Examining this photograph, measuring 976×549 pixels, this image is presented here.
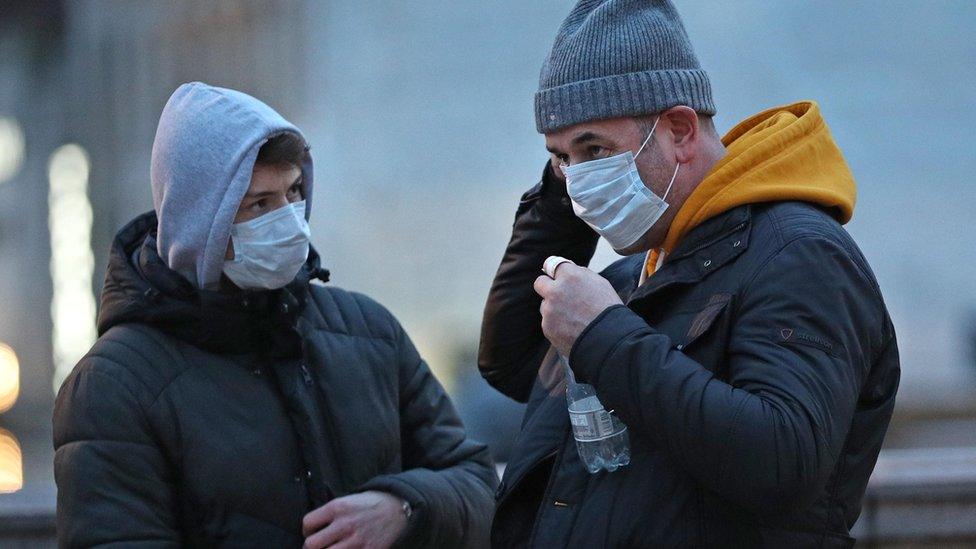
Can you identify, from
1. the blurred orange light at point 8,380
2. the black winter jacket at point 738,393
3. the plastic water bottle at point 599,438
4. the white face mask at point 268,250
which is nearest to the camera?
the black winter jacket at point 738,393

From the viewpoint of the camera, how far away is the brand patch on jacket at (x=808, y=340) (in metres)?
1.80

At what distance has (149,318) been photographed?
2.50 meters

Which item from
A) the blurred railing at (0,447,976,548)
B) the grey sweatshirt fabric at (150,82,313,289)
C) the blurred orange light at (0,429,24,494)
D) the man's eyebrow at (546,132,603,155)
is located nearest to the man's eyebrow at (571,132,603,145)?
the man's eyebrow at (546,132,603,155)

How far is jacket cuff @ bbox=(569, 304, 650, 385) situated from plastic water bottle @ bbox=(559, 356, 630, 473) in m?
0.10

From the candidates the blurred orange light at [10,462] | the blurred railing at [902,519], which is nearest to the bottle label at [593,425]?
the blurred railing at [902,519]

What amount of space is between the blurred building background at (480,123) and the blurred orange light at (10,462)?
5cm

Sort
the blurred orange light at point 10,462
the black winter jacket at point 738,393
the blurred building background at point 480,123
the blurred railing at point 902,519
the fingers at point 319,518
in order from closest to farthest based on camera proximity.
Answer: the black winter jacket at point 738,393 → the fingers at point 319,518 → the blurred railing at point 902,519 → the blurred building background at point 480,123 → the blurred orange light at point 10,462

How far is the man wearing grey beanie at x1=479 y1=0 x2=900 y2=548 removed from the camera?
5.84 ft

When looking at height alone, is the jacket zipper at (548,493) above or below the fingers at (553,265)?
below

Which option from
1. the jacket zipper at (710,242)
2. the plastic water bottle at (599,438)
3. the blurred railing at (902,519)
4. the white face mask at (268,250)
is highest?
the jacket zipper at (710,242)

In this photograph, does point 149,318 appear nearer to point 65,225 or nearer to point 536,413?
point 536,413

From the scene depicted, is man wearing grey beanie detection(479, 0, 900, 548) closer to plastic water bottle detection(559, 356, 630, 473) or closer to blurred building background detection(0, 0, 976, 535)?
plastic water bottle detection(559, 356, 630, 473)

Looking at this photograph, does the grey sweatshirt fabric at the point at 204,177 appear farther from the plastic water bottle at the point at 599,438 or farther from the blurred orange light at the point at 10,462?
the blurred orange light at the point at 10,462

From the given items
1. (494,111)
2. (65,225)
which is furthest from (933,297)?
(65,225)
